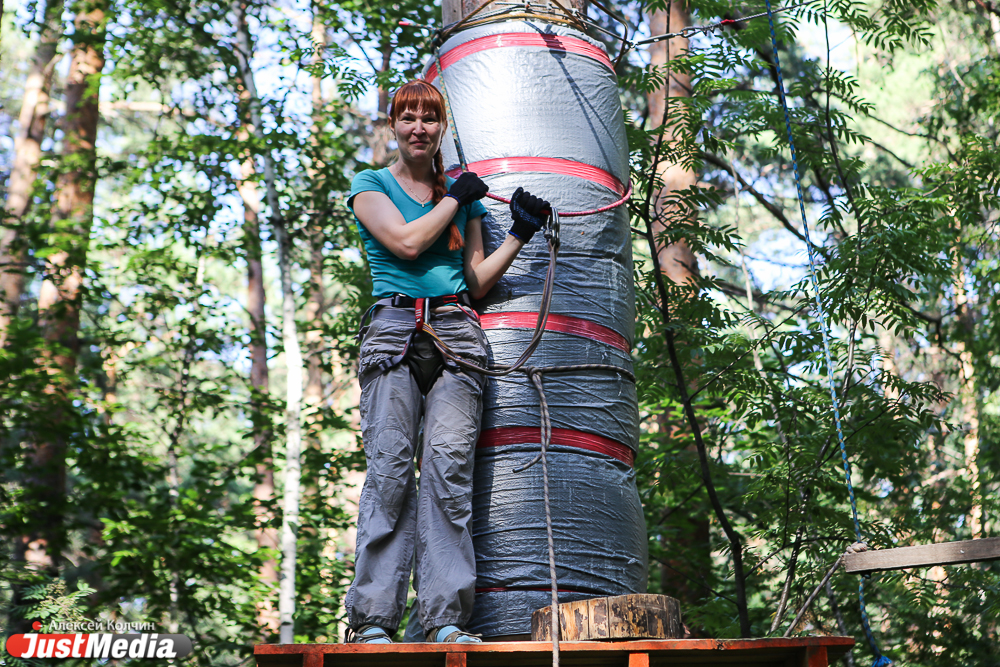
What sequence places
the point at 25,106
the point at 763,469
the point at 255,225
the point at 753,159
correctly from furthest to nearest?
the point at 753,159, the point at 25,106, the point at 255,225, the point at 763,469

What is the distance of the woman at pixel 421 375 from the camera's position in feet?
9.18

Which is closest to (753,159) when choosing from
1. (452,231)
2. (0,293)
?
(0,293)

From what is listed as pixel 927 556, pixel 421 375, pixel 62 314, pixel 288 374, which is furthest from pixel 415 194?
pixel 62 314

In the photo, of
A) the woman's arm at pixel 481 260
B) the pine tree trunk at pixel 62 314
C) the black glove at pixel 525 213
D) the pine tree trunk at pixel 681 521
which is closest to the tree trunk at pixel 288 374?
the pine tree trunk at pixel 62 314

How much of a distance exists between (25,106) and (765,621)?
13005 mm

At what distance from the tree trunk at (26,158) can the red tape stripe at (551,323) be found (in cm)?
678

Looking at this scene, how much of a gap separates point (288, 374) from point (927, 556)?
246 inches

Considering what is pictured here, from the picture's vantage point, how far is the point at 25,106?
13797 millimetres

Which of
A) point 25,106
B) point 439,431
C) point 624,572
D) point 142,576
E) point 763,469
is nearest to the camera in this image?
point 439,431

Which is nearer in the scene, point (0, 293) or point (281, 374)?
point (0, 293)

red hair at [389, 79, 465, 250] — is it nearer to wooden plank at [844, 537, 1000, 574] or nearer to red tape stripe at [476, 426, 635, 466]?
red tape stripe at [476, 426, 635, 466]

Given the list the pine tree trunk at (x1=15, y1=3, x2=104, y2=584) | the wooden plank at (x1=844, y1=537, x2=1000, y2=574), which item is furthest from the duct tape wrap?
the pine tree trunk at (x1=15, y1=3, x2=104, y2=584)

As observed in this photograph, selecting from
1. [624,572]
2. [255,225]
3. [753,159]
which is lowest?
[624,572]

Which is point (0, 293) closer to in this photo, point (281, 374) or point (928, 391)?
point (928, 391)
